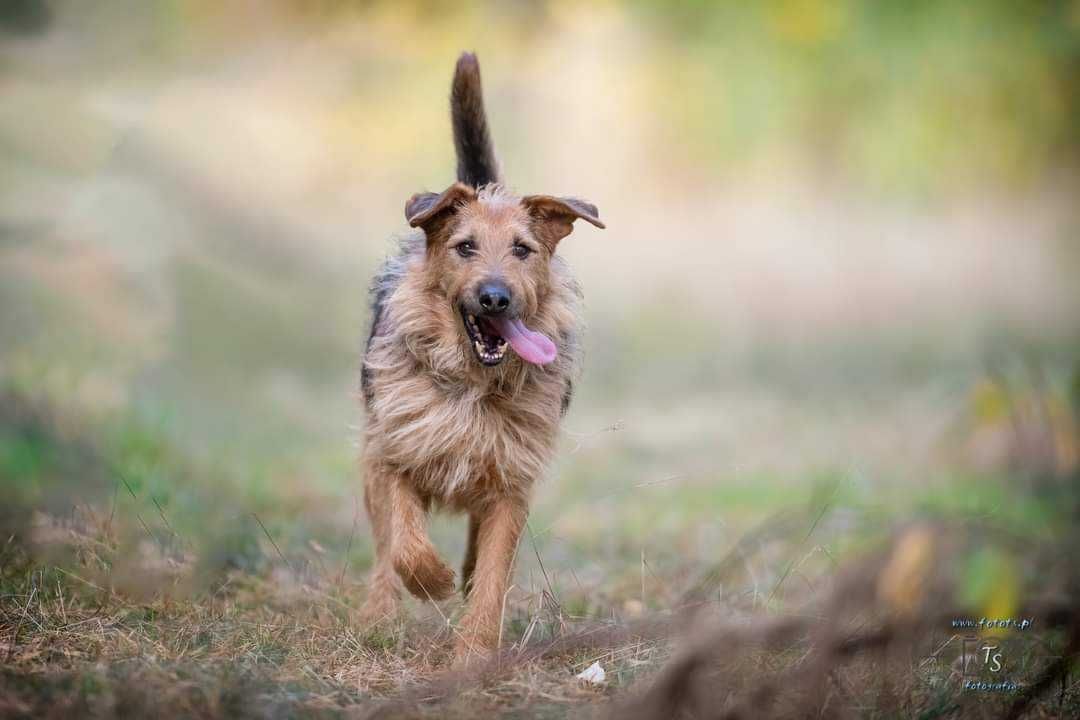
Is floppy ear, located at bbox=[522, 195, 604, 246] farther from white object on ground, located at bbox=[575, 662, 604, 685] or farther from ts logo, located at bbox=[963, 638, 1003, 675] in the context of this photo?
ts logo, located at bbox=[963, 638, 1003, 675]

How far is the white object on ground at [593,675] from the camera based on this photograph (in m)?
3.62

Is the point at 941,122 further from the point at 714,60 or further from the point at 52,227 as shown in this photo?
the point at 52,227

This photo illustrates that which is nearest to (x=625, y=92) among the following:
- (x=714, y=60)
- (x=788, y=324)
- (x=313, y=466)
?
(x=714, y=60)

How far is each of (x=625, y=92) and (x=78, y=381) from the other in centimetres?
724

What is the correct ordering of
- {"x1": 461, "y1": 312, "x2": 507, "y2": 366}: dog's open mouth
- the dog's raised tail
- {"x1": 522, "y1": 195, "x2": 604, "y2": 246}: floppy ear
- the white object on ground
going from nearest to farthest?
the white object on ground < {"x1": 461, "y1": 312, "x2": 507, "y2": 366}: dog's open mouth < {"x1": 522, "y1": 195, "x2": 604, "y2": 246}: floppy ear < the dog's raised tail

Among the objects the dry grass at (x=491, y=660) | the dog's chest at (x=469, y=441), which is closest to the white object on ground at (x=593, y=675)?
the dry grass at (x=491, y=660)

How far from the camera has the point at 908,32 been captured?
12.7 m

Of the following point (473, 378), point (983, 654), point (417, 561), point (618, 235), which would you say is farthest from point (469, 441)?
point (618, 235)

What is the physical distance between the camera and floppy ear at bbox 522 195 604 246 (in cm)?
454

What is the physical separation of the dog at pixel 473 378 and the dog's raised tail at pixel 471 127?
2.21 ft

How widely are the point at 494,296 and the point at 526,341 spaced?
22 cm

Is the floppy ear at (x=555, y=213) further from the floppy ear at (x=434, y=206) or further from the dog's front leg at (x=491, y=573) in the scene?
the dog's front leg at (x=491, y=573)

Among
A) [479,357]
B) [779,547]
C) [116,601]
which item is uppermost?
[479,357]

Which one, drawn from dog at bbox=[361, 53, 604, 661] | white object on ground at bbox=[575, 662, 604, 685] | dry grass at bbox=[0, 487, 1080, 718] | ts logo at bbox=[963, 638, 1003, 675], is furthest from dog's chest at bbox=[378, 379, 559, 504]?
ts logo at bbox=[963, 638, 1003, 675]
